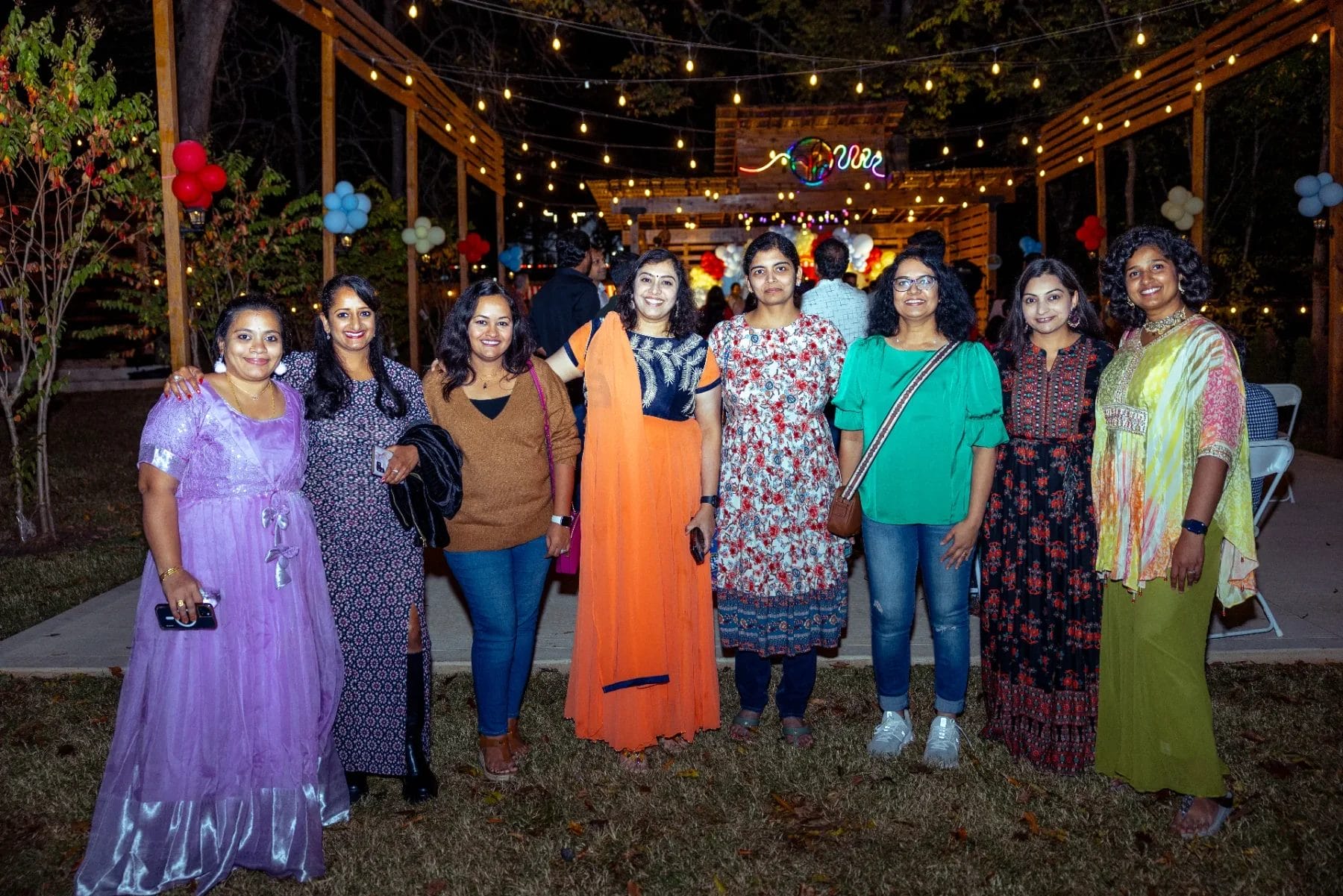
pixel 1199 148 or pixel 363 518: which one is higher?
pixel 1199 148

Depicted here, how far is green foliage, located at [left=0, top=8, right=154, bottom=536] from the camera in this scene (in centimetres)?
657

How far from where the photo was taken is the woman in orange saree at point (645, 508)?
3623 mm

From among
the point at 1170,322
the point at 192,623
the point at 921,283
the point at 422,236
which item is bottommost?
the point at 192,623

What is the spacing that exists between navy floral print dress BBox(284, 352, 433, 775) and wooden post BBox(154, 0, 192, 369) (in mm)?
3932

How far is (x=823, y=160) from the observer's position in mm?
16281

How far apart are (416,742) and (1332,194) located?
32.9ft

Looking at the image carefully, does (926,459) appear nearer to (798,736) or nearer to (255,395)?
(798,736)

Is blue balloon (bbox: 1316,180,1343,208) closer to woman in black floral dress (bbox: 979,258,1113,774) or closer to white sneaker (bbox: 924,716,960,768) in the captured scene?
woman in black floral dress (bbox: 979,258,1113,774)

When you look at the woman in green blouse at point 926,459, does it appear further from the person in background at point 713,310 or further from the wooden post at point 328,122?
the wooden post at point 328,122

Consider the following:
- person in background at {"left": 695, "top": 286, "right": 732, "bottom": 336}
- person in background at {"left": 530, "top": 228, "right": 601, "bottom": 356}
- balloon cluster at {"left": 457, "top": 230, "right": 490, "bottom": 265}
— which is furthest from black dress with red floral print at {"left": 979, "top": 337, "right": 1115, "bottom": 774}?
balloon cluster at {"left": 457, "top": 230, "right": 490, "bottom": 265}

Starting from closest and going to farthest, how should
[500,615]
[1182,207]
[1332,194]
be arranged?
1. [500,615]
2. [1332,194]
3. [1182,207]

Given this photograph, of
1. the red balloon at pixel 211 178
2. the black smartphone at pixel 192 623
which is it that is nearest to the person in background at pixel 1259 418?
the black smartphone at pixel 192 623

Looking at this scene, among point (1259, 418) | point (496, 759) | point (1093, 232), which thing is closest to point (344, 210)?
point (496, 759)

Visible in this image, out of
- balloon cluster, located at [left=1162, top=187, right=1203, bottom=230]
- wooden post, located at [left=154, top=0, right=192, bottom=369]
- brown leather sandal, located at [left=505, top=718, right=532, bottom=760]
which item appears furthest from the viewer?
balloon cluster, located at [left=1162, top=187, right=1203, bottom=230]
